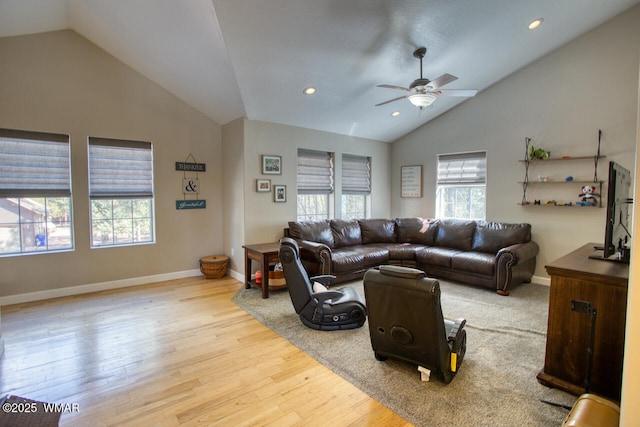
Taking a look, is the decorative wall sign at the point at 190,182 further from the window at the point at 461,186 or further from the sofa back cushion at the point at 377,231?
the window at the point at 461,186

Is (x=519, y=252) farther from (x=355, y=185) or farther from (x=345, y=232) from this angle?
(x=355, y=185)

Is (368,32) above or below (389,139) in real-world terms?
above

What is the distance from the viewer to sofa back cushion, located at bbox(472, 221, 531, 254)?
15.2 ft

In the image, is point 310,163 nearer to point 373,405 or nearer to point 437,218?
point 437,218

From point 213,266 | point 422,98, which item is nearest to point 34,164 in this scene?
point 213,266

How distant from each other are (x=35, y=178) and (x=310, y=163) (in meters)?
3.82

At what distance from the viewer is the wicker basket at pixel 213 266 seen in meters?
4.88

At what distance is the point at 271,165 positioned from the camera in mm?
4859

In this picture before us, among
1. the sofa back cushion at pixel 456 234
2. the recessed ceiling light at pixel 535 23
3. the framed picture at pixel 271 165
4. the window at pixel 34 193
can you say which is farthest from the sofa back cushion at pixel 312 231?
the recessed ceiling light at pixel 535 23

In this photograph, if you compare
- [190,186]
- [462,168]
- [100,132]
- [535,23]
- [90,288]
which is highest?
[535,23]

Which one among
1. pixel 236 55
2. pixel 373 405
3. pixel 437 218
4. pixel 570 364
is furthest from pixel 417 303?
pixel 437 218

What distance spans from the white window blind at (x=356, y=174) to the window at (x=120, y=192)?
334 centimetres

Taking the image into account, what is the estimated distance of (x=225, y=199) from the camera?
5.23m

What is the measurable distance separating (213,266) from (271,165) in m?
1.85
